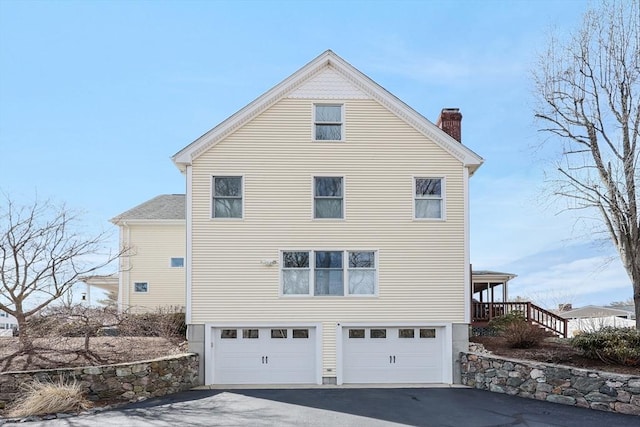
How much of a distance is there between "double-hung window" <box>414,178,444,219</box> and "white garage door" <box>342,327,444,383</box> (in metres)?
3.34

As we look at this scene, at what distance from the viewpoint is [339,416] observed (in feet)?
36.5

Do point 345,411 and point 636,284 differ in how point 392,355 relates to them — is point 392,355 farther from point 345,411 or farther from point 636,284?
point 636,284

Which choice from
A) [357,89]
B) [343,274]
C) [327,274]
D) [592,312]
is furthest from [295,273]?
[592,312]

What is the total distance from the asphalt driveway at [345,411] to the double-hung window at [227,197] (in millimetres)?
A: 4912

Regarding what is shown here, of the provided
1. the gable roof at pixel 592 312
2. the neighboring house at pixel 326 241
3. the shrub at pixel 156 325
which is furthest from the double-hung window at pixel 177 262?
the gable roof at pixel 592 312

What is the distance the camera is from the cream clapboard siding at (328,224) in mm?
14953

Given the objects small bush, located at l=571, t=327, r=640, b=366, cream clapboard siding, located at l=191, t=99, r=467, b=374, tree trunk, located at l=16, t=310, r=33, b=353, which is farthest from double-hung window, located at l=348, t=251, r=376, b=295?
tree trunk, located at l=16, t=310, r=33, b=353

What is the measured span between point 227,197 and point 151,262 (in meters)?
9.05

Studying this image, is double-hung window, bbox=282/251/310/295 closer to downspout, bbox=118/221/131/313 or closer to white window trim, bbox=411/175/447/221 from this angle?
white window trim, bbox=411/175/447/221

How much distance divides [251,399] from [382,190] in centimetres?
680

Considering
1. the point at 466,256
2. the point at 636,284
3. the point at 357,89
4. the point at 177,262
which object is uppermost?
the point at 357,89

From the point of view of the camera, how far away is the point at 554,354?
14.0 metres

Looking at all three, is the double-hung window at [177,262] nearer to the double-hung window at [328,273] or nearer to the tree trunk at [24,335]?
the tree trunk at [24,335]

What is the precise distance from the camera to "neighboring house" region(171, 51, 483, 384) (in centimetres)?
1493
